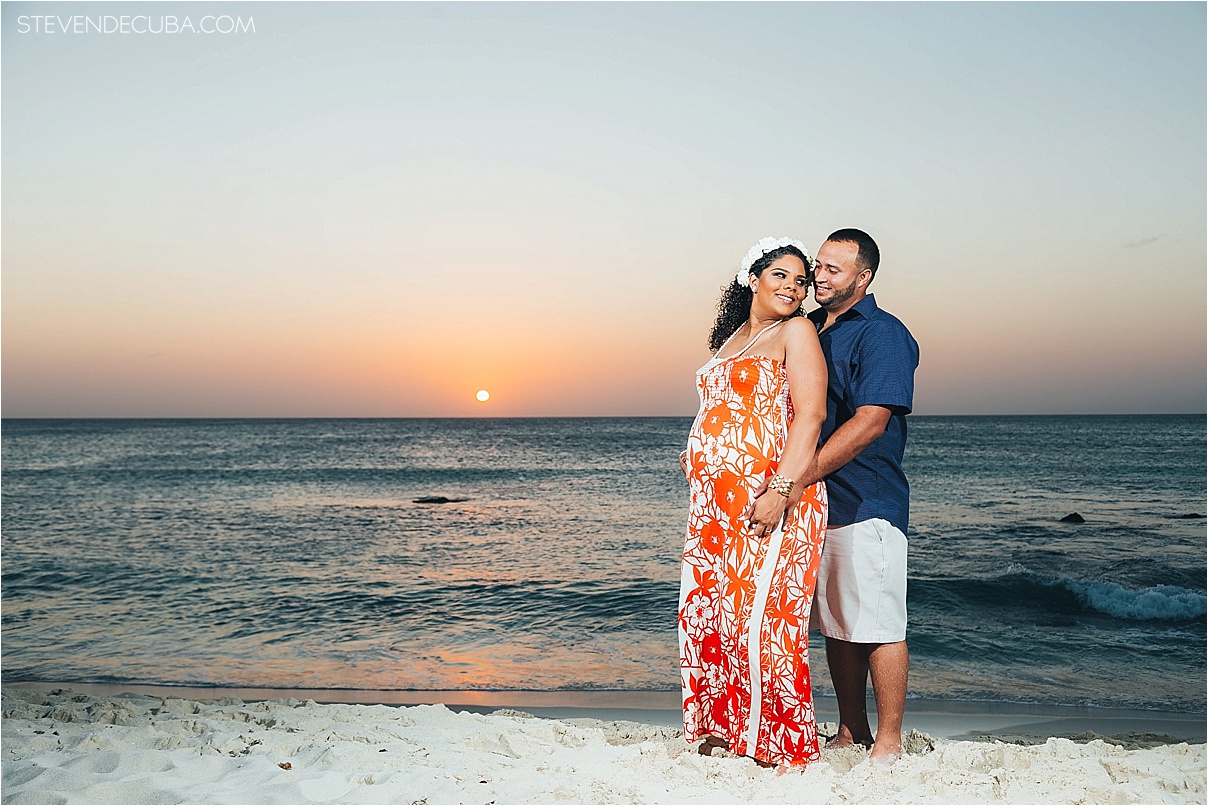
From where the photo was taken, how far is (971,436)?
165 feet

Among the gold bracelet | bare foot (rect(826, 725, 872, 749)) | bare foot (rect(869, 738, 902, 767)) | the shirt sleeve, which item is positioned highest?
the shirt sleeve

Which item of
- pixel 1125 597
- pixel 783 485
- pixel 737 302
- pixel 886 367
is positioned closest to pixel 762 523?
pixel 783 485

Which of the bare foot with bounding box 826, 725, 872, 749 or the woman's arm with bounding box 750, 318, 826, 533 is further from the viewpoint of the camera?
the bare foot with bounding box 826, 725, 872, 749

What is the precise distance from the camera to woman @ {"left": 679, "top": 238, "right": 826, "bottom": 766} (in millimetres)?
3512

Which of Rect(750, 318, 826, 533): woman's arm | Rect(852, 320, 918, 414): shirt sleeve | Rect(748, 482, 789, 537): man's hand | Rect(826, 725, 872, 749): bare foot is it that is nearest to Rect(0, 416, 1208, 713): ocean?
Rect(826, 725, 872, 749): bare foot

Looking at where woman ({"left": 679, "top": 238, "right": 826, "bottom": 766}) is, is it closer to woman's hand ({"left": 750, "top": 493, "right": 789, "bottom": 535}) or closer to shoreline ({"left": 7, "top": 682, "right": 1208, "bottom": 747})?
woman's hand ({"left": 750, "top": 493, "right": 789, "bottom": 535})

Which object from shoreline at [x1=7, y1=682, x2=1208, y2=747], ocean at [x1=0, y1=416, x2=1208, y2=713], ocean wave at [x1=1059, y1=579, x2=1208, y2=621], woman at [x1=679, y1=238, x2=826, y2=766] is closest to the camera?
woman at [x1=679, y1=238, x2=826, y2=766]

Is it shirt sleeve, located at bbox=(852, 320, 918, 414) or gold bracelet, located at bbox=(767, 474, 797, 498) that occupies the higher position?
shirt sleeve, located at bbox=(852, 320, 918, 414)

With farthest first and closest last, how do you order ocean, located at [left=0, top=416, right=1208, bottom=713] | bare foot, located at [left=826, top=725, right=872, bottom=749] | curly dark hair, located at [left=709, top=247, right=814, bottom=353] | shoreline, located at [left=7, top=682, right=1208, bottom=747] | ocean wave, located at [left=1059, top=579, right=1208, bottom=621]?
ocean wave, located at [left=1059, top=579, right=1208, bottom=621], ocean, located at [left=0, top=416, right=1208, bottom=713], shoreline, located at [left=7, top=682, right=1208, bottom=747], bare foot, located at [left=826, top=725, right=872, bottom=749], curly dark hair, located at [left=709, top=247, right=814, bottom=353]

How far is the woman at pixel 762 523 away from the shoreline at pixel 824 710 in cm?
157

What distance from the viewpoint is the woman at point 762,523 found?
11.5ft

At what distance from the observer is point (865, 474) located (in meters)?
3.59

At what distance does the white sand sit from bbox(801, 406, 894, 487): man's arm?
47.6 inches

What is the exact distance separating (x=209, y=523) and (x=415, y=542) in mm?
5270
